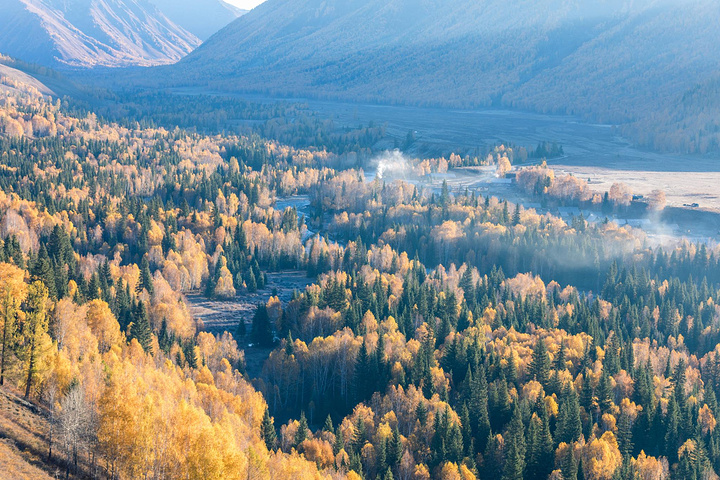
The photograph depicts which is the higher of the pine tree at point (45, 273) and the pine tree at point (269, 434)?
the pine tree at point (45, 273)

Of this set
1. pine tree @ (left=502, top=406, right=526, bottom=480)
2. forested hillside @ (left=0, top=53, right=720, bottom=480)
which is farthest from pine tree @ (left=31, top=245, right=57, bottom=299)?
pine tree @ (left=502, top=406, right=526, bottom=480)

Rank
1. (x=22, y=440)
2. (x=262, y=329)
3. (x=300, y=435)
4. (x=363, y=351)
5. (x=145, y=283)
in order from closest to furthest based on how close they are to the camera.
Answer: (x=22, y=440)
(x=300, y=435)
(x=363, y=351)
(x=262, y=329)
(x=145, y=283)

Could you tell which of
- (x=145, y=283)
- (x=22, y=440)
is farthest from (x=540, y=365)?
(x=145, y=283)

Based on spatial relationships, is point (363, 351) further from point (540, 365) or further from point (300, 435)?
point (300, 435)

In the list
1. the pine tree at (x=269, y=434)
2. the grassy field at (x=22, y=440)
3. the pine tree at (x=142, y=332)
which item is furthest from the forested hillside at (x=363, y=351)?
the grassy field at (x=22, y=440)

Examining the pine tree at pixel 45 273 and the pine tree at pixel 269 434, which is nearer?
the pine tree at pixel 269 434

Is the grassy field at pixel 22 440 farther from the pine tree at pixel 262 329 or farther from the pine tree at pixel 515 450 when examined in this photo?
the pine tree at pixel 262 329

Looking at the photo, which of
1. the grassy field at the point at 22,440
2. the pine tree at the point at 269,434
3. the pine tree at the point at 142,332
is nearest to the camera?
the grassy field at the point at 22,440

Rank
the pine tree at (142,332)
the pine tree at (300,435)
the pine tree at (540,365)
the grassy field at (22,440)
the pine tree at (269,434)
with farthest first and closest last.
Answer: the pine tree at (540,365), the pine tree at (142,332), the pine tree at (300,435), the pine tree at (269,434), the grassy field at (22,440)
